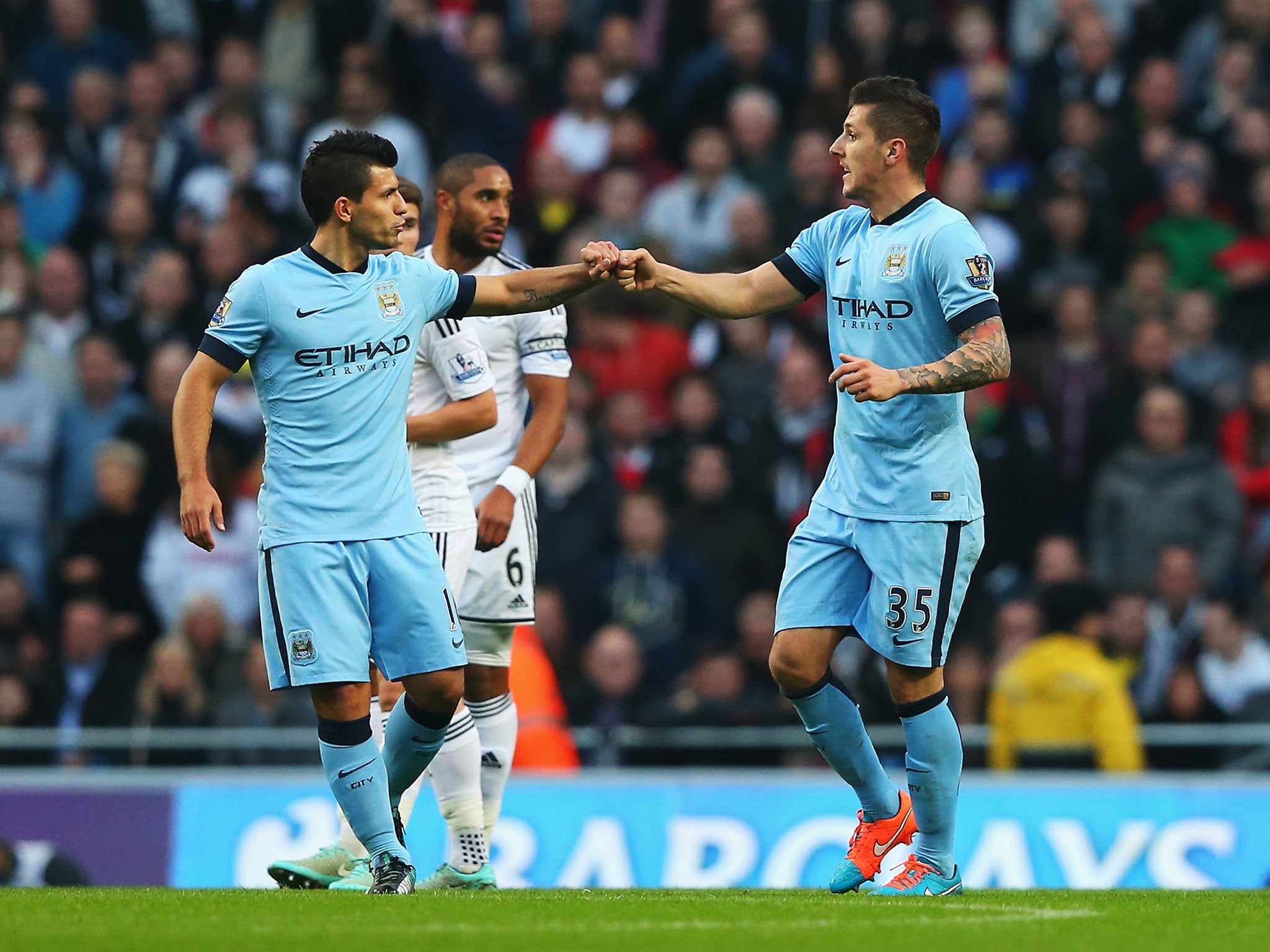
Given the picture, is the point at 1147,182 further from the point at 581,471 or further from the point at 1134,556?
the point at 581,471

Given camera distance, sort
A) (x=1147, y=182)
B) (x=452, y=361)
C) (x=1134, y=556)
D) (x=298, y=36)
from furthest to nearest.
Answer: (x=298, y=36) < (x=1147, y=182) < (x=1134, y=556) < (x=452, y=361)

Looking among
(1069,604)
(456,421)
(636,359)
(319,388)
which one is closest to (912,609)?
(456,421)

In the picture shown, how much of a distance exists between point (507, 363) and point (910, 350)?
2.07 m

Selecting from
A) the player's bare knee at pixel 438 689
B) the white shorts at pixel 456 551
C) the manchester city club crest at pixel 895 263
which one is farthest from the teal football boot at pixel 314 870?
the manchester city club crest at pixel 895 263

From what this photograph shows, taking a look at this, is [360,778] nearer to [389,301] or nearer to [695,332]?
[389,301]

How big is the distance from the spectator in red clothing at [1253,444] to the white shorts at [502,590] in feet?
19.2

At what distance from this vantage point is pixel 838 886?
7.92 m

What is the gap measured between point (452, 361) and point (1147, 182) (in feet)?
26.0

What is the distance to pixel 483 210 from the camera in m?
8.71

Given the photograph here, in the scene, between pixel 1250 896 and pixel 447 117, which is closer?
pixel 1250 896

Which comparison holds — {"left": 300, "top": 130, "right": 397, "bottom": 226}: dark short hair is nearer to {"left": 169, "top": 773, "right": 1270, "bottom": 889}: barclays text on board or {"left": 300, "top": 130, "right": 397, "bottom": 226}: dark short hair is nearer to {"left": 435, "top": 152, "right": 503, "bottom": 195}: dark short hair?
{"left": 435, "top": 152, "right": 503, "bottom": 195}: dark short hair

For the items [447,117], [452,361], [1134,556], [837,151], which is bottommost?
[1134,556]

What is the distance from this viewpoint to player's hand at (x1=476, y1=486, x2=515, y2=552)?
28.0 ft

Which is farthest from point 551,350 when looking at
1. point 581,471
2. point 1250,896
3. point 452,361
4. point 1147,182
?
point 1147,182
